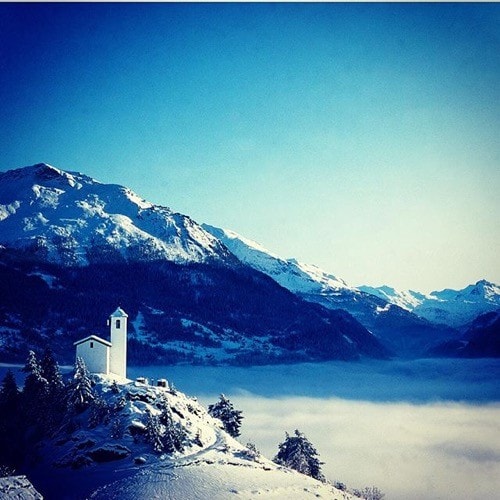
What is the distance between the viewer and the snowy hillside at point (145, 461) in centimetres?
6119

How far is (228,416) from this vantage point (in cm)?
9462

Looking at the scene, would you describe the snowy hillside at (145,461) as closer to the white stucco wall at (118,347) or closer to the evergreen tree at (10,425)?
the evergreen tree at (10,425)

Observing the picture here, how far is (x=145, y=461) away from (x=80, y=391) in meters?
15.8

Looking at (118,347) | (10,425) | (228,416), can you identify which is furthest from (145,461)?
(228,416)

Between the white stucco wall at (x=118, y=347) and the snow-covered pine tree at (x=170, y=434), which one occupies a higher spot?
the white stucco wall at (x=118, y=347)

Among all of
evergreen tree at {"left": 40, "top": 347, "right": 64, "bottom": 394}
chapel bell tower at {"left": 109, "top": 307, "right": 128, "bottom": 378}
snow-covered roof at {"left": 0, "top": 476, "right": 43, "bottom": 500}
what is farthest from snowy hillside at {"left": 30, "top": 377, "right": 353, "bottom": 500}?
snow-covered roof at {"left": 0, "top": 476, "right": 43, "bottom": 500}

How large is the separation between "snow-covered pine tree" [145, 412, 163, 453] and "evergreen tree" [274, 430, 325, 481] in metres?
23.0

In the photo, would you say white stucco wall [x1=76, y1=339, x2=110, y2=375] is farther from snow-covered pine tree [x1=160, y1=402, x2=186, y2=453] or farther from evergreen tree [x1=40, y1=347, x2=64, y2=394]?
snow-covered pine tree [x1=160, y1=402, x2=186, y2=453]

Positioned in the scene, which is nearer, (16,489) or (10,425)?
(16,489)

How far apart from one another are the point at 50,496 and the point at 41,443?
14179 mm

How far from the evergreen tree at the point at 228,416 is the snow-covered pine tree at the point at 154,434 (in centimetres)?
2316

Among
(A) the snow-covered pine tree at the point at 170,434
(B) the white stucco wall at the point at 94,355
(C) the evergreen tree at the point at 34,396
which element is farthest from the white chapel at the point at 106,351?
(A) the snow-covered pine tree at the point at 170,434

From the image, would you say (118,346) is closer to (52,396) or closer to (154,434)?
(52,396)

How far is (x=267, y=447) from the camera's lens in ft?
421
